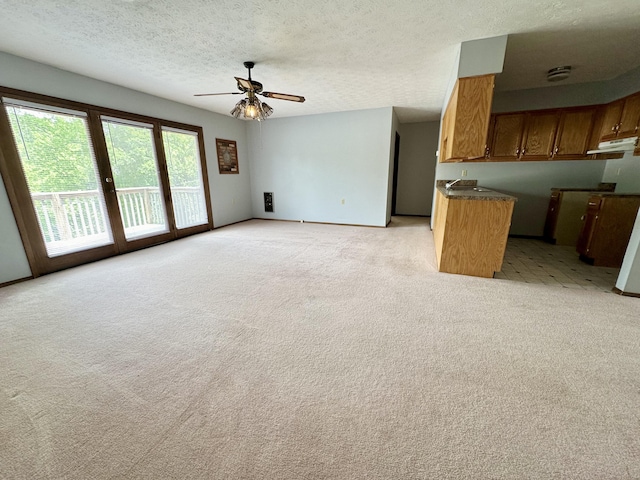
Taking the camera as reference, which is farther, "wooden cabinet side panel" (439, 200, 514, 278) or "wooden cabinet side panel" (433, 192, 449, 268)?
"wooden cabinet side panel" (433, 192, 449, 268)

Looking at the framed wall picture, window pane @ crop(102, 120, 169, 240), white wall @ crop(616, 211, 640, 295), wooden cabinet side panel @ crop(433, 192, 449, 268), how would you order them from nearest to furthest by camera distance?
white wall @ crop(616, 211, 640, 295)
wooden cabinet side panel @ crop(433, 192, 449, 268)
window pane @ crop(102, 120, 169, 240)
the framed wall picture

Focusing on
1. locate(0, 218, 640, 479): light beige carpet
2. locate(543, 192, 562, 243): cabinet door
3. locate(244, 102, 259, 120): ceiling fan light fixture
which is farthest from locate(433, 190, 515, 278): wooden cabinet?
locate(244, 102, 259, 120): ceiling fan light fixture

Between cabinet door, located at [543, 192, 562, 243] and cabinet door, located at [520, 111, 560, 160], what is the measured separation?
70 cm

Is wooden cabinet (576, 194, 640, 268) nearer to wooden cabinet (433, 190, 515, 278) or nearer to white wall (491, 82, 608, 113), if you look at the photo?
wooden cabinet (433, 190, 515, 278)

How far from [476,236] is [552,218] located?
8.45ft

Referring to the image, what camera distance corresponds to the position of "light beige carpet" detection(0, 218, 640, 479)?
104 centimetres

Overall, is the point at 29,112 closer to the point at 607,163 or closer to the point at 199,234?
the point at 199,234

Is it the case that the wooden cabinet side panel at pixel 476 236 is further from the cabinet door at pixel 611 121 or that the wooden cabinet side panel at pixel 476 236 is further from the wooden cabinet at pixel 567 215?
the cabinet door at pixel 611 121

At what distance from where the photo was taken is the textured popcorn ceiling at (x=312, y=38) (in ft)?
6.38

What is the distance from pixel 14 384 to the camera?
143 centimetres

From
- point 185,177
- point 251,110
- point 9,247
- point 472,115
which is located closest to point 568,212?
point 472,115

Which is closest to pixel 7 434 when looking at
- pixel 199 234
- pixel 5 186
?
pixel 5 186

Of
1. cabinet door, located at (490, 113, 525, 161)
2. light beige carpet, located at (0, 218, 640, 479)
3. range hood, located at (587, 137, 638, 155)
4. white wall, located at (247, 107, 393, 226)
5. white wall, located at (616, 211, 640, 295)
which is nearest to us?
light beige carpet, located at (0, 218, 640, 479)

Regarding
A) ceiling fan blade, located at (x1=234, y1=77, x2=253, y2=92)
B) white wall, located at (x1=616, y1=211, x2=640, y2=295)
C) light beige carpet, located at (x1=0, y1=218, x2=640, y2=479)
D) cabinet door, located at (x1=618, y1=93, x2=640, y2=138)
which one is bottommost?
light beige carpet, located at (x1=0, y1=218, x2=640, y2=479)
